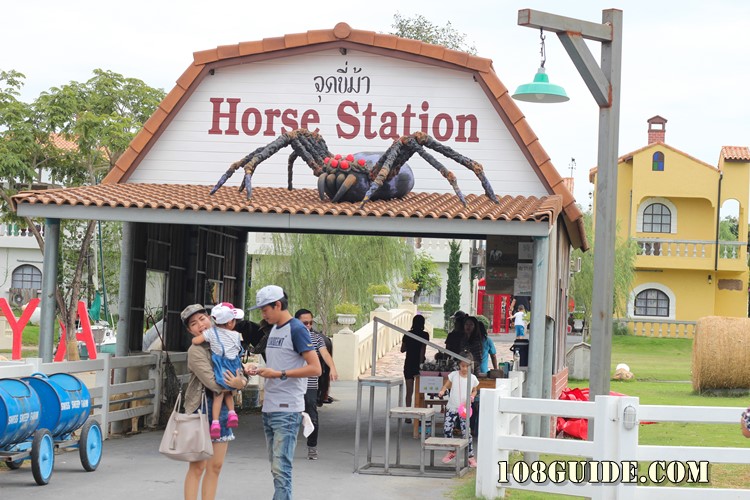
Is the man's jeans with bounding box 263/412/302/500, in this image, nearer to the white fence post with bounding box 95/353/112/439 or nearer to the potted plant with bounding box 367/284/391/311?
the white fence post with bounding box 95/353/112/439

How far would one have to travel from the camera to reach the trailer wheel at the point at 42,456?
11008 mm

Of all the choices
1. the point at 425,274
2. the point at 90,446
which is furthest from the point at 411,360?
the point at 425,274

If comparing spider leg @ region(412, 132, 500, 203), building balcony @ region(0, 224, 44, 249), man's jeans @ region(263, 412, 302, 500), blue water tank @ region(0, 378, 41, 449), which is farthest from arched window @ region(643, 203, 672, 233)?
man's jeans @ region(263, 412, 302, 500)

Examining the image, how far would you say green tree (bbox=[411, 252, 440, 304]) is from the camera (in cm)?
5831

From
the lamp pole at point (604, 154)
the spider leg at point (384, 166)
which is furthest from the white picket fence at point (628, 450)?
the spider leg at point (384, 166)

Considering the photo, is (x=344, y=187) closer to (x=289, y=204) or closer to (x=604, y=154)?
(x=289, y=204)

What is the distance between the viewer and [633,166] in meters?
49.2

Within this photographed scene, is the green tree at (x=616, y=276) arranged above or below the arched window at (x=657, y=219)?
below

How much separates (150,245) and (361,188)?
4107mm

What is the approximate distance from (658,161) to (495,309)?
9.40 m

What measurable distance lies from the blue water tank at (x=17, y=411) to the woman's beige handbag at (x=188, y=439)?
7.37 feet

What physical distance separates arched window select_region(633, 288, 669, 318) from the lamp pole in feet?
129

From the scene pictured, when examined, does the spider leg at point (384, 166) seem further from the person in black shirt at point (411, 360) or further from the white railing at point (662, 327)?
the white railing at point (662, 327)

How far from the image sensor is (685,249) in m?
49.1
